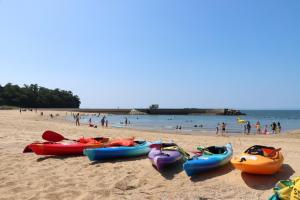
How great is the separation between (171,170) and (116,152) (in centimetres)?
231

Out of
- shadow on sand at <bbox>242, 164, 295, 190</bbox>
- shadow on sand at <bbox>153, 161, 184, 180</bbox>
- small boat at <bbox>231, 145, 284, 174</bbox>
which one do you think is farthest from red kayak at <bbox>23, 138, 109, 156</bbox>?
shadow on sand at <bbox>242, 164, 295, 190</bbox>

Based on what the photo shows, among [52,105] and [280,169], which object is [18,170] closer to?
[280,169]

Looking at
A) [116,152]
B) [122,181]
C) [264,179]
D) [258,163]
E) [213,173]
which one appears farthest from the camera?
[116,152]

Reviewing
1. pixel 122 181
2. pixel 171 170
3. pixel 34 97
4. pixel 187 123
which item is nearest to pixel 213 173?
pixel 171 170

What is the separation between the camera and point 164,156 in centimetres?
937

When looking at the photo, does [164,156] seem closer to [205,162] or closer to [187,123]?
[205,162]

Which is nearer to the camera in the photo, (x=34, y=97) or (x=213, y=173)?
(x=213, y=173)

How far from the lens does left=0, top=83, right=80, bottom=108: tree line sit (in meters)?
98.7

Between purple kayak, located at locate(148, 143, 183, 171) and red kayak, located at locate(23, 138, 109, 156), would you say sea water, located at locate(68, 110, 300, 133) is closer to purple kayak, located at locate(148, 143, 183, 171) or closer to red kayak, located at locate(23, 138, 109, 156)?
red kayak, located at locate(23, 138, 109, 156)

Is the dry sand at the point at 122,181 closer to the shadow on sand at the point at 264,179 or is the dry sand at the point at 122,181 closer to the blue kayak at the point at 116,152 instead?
the shadow on sand at the point at 264,179

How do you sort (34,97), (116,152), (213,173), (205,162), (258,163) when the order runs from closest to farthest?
(258,163), (205,162), (213,173), (116,152), (34,97)

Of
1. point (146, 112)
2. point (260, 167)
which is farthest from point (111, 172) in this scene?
point (146, 112)

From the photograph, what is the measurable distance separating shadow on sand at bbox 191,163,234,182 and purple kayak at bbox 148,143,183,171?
0.94 m

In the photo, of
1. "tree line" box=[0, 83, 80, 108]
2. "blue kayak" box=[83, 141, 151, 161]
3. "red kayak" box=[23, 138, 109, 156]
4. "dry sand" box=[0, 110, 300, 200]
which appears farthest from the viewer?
"tree line" box=[0, 83, 80, 108]
